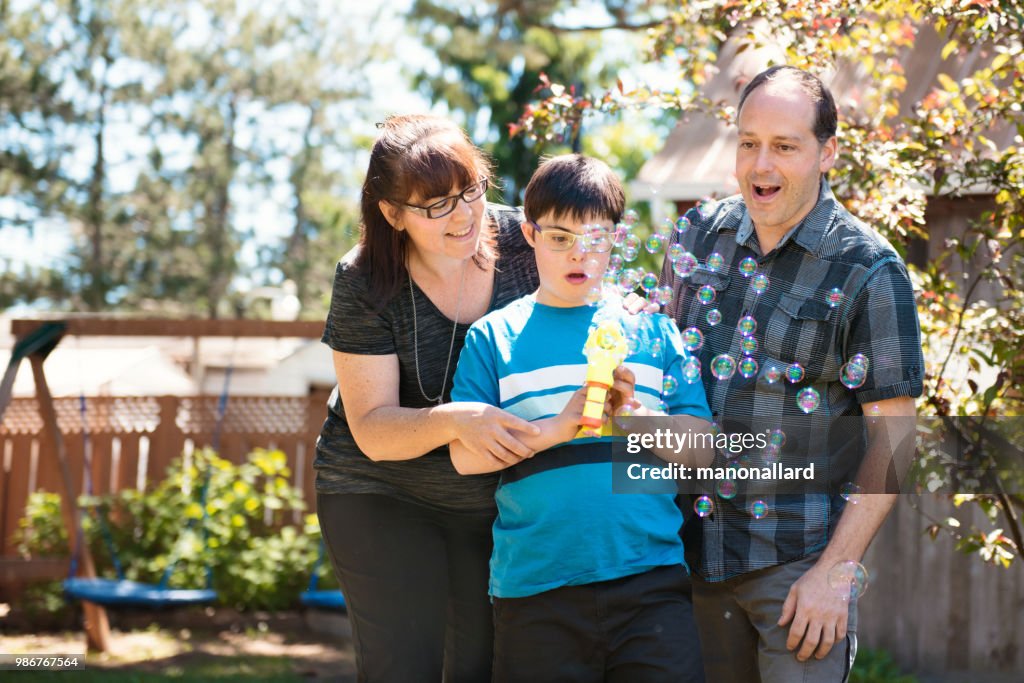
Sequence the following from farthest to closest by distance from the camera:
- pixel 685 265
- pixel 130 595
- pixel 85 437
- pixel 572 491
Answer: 1. pixel 85 437
2. pixel 130 595
3. pixel 685 265
4. pixel 572 491

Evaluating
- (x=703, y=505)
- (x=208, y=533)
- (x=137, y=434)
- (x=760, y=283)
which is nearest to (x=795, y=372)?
(x=760, y=283)

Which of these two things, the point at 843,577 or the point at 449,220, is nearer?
the point at 843,577

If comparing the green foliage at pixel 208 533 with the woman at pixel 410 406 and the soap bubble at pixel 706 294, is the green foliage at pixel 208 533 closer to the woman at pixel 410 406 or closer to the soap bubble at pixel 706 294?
the woman at pixel 410 406

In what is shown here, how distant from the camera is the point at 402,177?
276 cm

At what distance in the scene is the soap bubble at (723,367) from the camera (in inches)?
105

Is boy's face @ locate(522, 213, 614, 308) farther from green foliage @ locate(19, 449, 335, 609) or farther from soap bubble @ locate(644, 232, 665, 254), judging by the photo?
green foliage @ locate(19, 449, 335, 609)

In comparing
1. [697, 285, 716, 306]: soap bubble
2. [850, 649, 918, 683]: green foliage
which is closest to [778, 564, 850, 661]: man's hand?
[697, 285, 716, 306]: soap bubble

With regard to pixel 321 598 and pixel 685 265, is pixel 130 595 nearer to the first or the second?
pixel 321 598

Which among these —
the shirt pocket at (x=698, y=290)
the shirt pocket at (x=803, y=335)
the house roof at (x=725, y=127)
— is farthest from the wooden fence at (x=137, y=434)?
the shirt pocket at (x=803, y=335)

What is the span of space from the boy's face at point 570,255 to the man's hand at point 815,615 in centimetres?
80

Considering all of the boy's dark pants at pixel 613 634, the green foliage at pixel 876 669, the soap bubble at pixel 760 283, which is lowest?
the green foliage at pixel 876 669

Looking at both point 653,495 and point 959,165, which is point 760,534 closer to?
point 653,495

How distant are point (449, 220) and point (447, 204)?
0.04 meters

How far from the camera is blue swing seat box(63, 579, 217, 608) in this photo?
Answer: 6.31 metres
